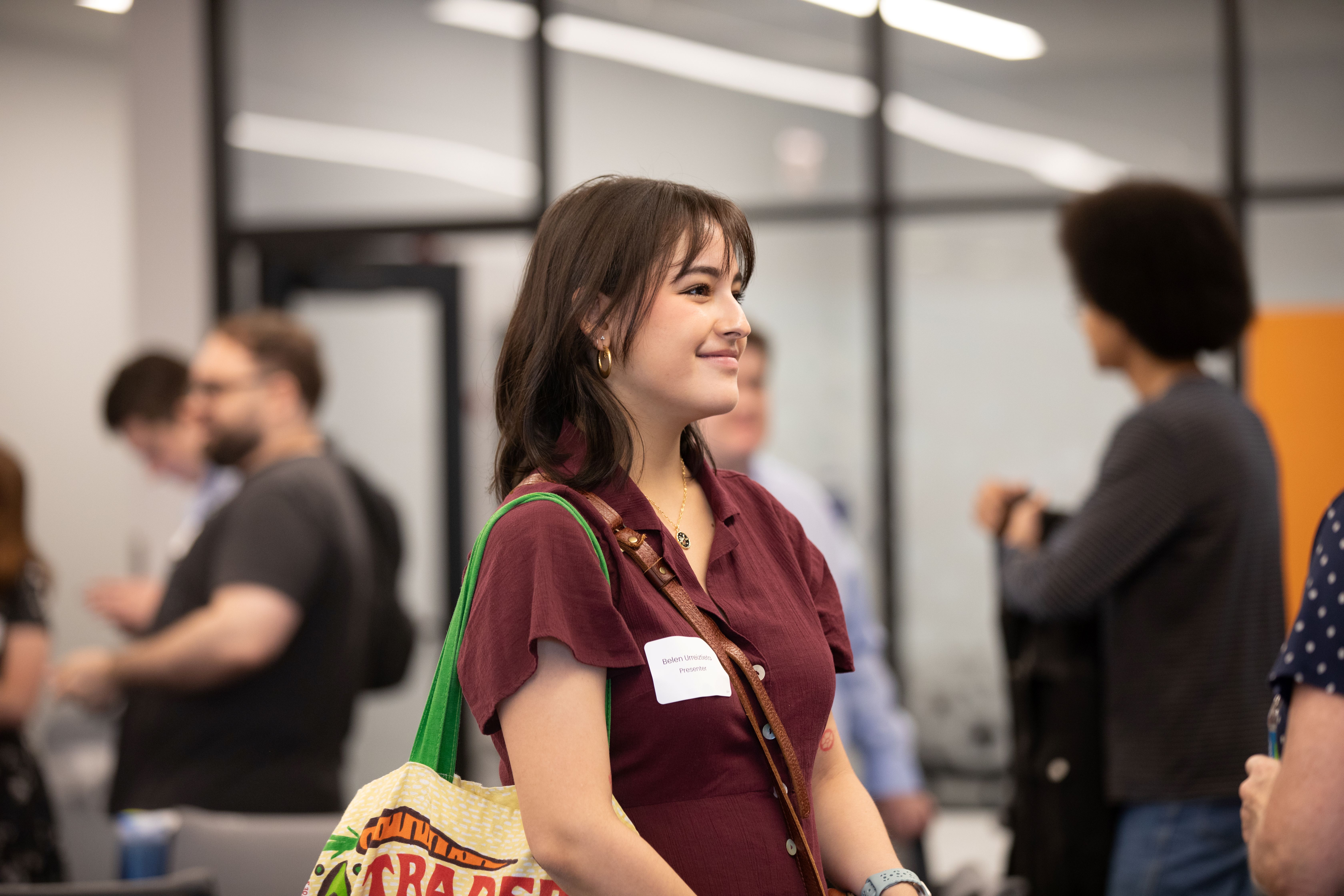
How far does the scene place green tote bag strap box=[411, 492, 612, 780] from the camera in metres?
1.19

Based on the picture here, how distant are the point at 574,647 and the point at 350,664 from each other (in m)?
1.90

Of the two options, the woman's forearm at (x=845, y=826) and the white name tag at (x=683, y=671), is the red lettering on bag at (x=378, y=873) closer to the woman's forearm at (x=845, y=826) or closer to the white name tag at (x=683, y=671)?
the white name tag at (x=683, y=671)

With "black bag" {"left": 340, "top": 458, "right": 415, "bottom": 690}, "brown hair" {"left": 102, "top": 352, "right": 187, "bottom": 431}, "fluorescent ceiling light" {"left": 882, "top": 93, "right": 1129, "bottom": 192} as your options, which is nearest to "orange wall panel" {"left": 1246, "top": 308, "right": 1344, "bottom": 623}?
"fluorescent ceiling light" {"left": 882, "top": 93, "right": 1129, "bottom": 192}

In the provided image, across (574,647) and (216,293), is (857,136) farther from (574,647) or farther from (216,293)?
(574,647)

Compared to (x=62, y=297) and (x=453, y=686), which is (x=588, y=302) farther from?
(x=62, y=297)

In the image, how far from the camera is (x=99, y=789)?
410cm

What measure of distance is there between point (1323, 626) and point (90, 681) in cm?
254

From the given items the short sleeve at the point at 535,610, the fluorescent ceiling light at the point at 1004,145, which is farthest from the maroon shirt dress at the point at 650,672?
the fluorescent ceiling light at the point at 1004,145

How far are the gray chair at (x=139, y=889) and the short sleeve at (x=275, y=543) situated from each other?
0.91 meters

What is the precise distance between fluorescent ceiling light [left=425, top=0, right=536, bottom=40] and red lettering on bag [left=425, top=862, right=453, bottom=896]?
4.55 metres

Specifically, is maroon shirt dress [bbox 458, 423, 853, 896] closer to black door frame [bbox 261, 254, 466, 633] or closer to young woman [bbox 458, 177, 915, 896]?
young woman [bbox 458, 177, 915, 896]

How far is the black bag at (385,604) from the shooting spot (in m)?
3.30

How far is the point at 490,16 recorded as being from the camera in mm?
5211

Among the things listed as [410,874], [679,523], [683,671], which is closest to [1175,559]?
[679,523]
